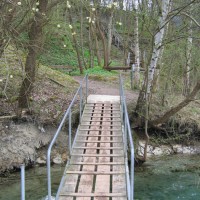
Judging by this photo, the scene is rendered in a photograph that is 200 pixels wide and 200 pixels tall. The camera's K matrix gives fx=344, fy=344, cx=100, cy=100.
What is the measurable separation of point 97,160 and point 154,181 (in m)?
3.46

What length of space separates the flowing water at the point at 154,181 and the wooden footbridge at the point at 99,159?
6.05 feet

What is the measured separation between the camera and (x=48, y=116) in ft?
41.7

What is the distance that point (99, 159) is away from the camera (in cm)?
827

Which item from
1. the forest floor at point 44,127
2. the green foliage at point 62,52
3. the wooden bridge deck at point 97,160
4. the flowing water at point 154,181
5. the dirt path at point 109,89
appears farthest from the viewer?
the green foliage at point 62,52

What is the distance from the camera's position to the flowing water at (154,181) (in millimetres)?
9828

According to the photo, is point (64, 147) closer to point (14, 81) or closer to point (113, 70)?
point (14, 81)

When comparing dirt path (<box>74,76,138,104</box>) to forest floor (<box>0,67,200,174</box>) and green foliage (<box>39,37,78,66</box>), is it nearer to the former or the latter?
forest floor (<box>0,67,200,174</box>)

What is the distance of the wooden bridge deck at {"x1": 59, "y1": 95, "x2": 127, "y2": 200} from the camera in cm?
667

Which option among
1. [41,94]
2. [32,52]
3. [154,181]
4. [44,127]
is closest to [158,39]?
[32,52]

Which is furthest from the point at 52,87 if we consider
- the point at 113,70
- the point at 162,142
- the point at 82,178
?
the point at 113,70

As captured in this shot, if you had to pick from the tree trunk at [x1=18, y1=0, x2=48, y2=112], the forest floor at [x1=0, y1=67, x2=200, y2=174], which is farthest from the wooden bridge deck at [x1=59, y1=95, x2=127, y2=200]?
the tree trunk at [x1=18, y1=0, x2=48, y2=112]

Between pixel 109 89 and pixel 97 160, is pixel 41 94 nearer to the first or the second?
pixel 109 89

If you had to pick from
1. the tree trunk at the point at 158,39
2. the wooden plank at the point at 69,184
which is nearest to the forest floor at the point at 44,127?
the tree trunk at the point at 158,39

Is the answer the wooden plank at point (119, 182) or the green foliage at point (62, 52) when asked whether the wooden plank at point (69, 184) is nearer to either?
the wooden plank at point (119, 182)
